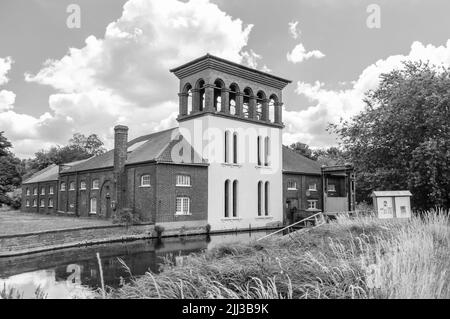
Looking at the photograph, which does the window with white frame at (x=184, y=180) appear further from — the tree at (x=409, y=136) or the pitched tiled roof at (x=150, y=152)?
the tree at (x=409, y=136)

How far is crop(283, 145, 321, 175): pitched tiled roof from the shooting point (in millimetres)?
37469

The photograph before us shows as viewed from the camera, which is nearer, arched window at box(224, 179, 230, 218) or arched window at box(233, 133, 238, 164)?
arched window at box(224, 179, 230, 218)

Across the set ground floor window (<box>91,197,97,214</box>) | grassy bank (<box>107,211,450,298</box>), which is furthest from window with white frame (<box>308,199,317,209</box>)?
grassy bank (<box>107,211,450,298</box>)

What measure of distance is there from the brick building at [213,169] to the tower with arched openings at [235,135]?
85mm

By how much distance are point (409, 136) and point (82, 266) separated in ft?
53.9

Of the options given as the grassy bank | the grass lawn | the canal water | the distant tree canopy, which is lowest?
the canal water

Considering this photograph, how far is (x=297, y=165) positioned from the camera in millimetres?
38781

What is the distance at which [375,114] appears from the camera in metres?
19.0

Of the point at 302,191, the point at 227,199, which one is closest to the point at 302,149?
the point at 302,191

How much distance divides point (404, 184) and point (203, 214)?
15639 mm

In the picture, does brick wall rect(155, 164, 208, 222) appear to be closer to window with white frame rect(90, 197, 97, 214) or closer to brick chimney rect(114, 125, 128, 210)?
brick chimney rect(114, 125, 128, 210)

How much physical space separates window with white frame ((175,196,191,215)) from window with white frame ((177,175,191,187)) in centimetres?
101

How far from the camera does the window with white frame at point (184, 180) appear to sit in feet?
94.0
